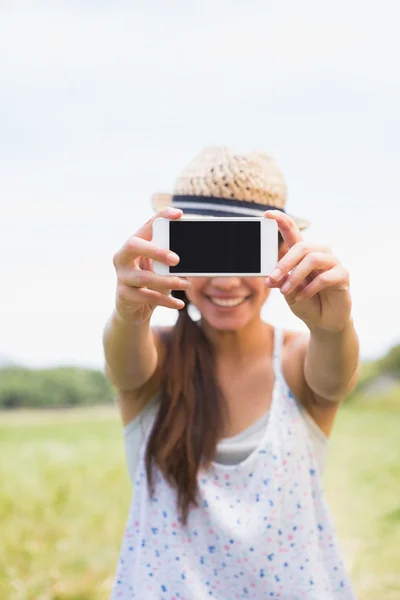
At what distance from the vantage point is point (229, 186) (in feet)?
6.23

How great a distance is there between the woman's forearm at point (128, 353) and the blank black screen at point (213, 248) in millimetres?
296

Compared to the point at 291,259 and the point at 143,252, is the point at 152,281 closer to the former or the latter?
the point at 143,252

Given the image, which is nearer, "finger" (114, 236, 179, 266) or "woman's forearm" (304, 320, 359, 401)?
"finger" (114, 236, 179, 266)

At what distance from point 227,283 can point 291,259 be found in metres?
0.37

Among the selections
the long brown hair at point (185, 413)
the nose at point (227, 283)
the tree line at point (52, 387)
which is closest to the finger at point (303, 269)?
the nose at point (227, 283)

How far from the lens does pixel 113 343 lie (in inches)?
70.9

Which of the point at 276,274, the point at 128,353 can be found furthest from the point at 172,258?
the point at 128,353

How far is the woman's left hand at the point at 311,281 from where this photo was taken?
1.48 metres

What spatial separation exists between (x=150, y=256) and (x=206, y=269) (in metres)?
0.12

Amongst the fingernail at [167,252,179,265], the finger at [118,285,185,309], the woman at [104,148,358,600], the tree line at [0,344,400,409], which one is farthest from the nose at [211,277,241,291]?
the tree line at [0,344,400,409]

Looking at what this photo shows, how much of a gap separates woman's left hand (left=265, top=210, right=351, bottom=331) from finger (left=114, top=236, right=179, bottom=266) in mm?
198

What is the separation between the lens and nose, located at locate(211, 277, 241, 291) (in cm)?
A: 182

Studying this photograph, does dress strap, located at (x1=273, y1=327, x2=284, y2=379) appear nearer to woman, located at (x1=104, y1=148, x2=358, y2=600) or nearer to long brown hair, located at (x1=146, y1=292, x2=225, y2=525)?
woman, located at (x1=104, y1=148, x2=358, y2=600)

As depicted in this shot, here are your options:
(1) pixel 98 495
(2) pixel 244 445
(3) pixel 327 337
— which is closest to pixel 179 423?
(2) pixel 244 445
